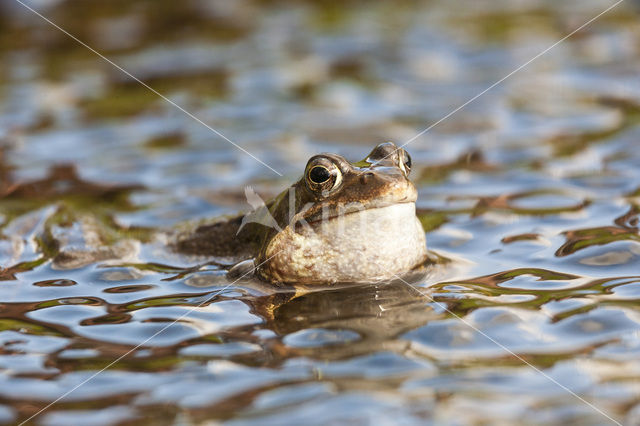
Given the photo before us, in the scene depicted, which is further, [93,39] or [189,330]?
[93,39]

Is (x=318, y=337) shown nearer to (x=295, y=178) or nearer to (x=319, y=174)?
(x=319, y=174)

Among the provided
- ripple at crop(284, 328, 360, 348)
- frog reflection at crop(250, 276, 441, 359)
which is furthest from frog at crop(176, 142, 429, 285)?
ripple at crop(284, 328, 360, 348)

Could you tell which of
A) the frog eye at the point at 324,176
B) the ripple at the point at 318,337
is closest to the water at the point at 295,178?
the ripple at the point at 318,337

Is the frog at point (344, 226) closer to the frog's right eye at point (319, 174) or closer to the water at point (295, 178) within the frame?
the frog's right eye at point (319, 174)

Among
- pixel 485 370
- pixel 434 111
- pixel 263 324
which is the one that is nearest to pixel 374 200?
pixel 263 324

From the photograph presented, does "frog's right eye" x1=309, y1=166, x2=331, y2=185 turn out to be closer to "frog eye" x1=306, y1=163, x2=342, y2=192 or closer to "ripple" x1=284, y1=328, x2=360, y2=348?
"frog eye" x1=306, y1=163, x2=342, y2=192

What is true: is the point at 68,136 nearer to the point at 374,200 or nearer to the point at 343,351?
the point at 374,200
